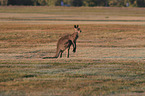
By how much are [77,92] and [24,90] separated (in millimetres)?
1224

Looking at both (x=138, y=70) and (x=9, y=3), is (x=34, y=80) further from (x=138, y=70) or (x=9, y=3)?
(x=9, y=3)

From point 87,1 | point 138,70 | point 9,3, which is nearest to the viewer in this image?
point 138,70

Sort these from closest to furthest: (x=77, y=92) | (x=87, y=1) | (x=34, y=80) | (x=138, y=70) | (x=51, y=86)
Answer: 1. (x=77, y=92)
2. (x=51, y=86)
3. (x=34, y=80)
4. (x=138, y=70)
5. (x=87, y=1)

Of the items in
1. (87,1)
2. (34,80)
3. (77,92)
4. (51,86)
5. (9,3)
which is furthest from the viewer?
(87,1)

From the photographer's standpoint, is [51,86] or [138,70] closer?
[51,86]

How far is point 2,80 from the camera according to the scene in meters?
9.45

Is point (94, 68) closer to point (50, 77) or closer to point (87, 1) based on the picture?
point (50, 77)

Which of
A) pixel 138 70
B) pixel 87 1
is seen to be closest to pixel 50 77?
pixel 138 70

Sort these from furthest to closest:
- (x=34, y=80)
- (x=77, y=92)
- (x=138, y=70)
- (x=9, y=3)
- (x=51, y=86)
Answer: (x=9, y=3)
(x=138, y=70)
(x=34, y=80)
(x=51, y=86)
(x=77, y=92)

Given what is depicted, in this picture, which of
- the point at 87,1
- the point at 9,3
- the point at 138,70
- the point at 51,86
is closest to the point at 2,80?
the point at 51,86

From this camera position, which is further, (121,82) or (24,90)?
(121,82)

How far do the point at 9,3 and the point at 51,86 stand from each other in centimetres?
11736

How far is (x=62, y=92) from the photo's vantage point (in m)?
8.16

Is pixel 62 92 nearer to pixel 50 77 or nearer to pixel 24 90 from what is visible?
pixel 24 90
